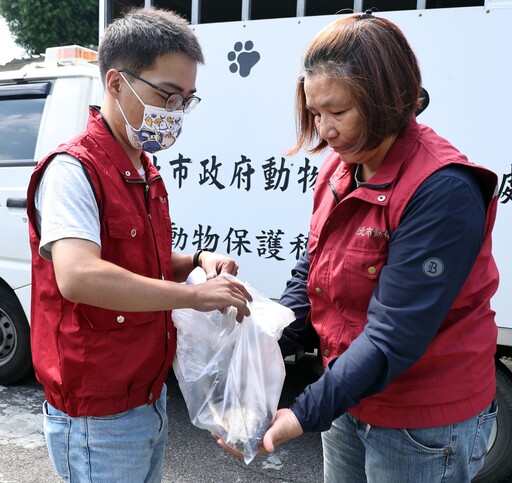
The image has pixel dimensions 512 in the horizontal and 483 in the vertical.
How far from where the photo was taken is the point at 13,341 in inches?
147

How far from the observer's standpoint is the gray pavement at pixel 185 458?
2.81 metres

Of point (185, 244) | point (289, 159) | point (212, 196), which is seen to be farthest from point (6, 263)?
point (289, 159)

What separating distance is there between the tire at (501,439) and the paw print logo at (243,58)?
1.99 m

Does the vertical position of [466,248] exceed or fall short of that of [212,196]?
it exceeds it

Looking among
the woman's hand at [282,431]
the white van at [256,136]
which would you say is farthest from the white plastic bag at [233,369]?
the white van at [256,136]

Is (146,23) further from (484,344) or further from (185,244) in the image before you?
(185,244)

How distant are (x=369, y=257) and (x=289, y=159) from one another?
5.69 ft

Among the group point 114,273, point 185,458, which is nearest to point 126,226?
point 114,273

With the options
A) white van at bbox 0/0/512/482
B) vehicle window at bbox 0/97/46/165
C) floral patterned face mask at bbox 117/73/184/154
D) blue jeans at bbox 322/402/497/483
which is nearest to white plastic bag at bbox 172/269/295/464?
blue jeans at bbox 322/402/497/483

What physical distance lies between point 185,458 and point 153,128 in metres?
2.11

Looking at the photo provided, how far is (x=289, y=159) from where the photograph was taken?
294 cm

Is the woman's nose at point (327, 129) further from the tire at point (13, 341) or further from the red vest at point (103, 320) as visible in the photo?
the tire at point (13, 341)

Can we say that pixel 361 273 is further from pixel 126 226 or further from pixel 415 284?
pixel 126 226

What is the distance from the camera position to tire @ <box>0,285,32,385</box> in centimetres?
363
